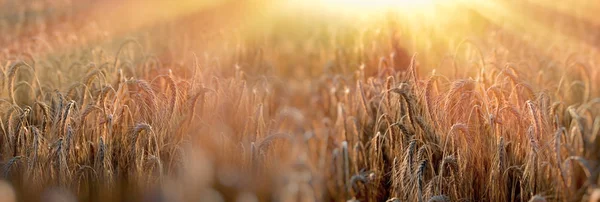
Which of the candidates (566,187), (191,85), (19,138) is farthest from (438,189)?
(19,138)

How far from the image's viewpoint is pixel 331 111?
413 cm

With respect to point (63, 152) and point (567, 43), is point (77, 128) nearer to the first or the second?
point (63, 152)

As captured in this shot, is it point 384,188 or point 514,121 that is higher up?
point 514,121

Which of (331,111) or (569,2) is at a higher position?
(569,2)

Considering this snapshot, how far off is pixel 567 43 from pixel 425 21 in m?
1.91

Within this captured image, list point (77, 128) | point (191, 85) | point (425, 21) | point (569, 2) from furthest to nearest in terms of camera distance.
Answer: point (569, 2) < point (425, 21) < point (191, 85) < point (77, 128)

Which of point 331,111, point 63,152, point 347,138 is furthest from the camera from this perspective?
point 331,111

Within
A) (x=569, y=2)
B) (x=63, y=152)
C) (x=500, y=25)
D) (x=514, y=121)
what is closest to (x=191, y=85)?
(x=63, y=152)

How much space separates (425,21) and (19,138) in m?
4.64

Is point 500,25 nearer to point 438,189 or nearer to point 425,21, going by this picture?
point 425,21

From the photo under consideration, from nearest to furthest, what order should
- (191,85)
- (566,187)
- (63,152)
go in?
(566,187) < (63,152) < (191,85)

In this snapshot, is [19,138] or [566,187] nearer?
[566,187]

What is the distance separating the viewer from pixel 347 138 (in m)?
3.28

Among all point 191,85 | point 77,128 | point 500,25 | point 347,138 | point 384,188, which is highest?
point 500,25
